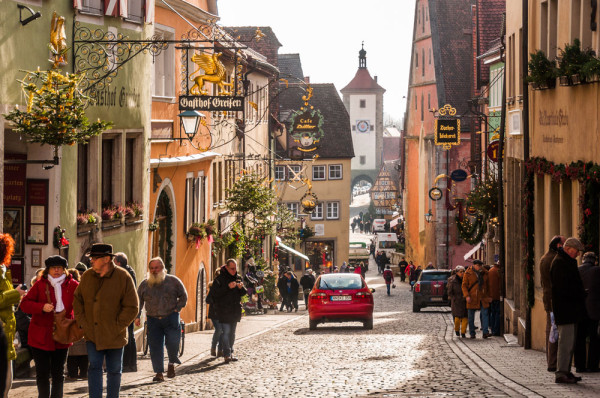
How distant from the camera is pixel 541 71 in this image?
651 inches

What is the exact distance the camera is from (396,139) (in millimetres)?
166250

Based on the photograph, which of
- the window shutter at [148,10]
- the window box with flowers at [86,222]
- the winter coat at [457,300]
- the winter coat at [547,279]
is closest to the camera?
the winter coat at [547,279]

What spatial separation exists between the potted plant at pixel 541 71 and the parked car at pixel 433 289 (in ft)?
53.1

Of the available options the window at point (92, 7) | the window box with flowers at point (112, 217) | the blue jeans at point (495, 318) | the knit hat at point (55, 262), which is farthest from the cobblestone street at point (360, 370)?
the window at point (92, 7)

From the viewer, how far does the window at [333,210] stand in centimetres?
7469

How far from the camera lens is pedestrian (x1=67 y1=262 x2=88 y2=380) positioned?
13508 mm

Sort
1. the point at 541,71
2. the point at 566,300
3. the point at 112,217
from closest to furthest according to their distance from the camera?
the point at 566,300
the point at 541,71
the point at 112,217

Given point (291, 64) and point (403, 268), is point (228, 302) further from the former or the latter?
point (291, 64)

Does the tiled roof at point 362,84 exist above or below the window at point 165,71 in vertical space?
above

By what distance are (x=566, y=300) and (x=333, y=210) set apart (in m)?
63.1

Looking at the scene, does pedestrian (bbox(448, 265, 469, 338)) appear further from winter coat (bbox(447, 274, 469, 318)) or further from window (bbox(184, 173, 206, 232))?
window (bbox(184, 173, 206, 232))

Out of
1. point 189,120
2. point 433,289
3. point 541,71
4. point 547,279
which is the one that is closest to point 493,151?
point 433,289

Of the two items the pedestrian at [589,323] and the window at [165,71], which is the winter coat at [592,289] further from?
the window at [165,71]

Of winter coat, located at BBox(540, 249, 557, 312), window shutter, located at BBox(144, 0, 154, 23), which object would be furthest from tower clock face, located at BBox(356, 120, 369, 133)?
winter coat, located at BBox(540, 249, 557, 312)
